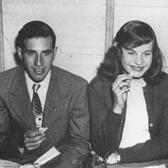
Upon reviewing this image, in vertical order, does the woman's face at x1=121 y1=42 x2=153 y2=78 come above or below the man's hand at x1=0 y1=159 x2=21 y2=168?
above

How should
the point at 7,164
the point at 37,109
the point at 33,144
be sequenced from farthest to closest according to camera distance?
the point at 37,109, the point at 33,144, the point at 7,164

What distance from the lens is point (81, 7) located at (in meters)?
2.98

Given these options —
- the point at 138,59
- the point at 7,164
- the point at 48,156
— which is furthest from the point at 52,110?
the point at 138,59

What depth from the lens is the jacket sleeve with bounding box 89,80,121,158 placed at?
2.51 metres

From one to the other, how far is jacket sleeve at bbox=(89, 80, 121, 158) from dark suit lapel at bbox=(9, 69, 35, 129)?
519mm

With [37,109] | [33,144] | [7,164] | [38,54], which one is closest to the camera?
[7,164]

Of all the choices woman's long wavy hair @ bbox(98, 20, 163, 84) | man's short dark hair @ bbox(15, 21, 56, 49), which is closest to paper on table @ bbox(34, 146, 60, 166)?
woman's long wavy hair @ bbox(98, 20, 163, 84)

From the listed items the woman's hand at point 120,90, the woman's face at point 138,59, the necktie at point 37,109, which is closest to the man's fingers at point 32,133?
the necktie at point 37,109

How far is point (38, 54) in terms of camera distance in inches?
104

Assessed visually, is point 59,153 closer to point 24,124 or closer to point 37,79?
point 24,124

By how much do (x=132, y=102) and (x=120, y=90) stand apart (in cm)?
29

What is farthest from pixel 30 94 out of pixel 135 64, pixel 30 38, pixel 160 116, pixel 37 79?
pixel 160 116

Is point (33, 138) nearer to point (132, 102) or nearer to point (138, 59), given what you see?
point (132, 102)

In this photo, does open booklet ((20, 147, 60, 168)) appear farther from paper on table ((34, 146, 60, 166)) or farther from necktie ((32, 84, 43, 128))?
necktie ((32, 84, 43, 128))
